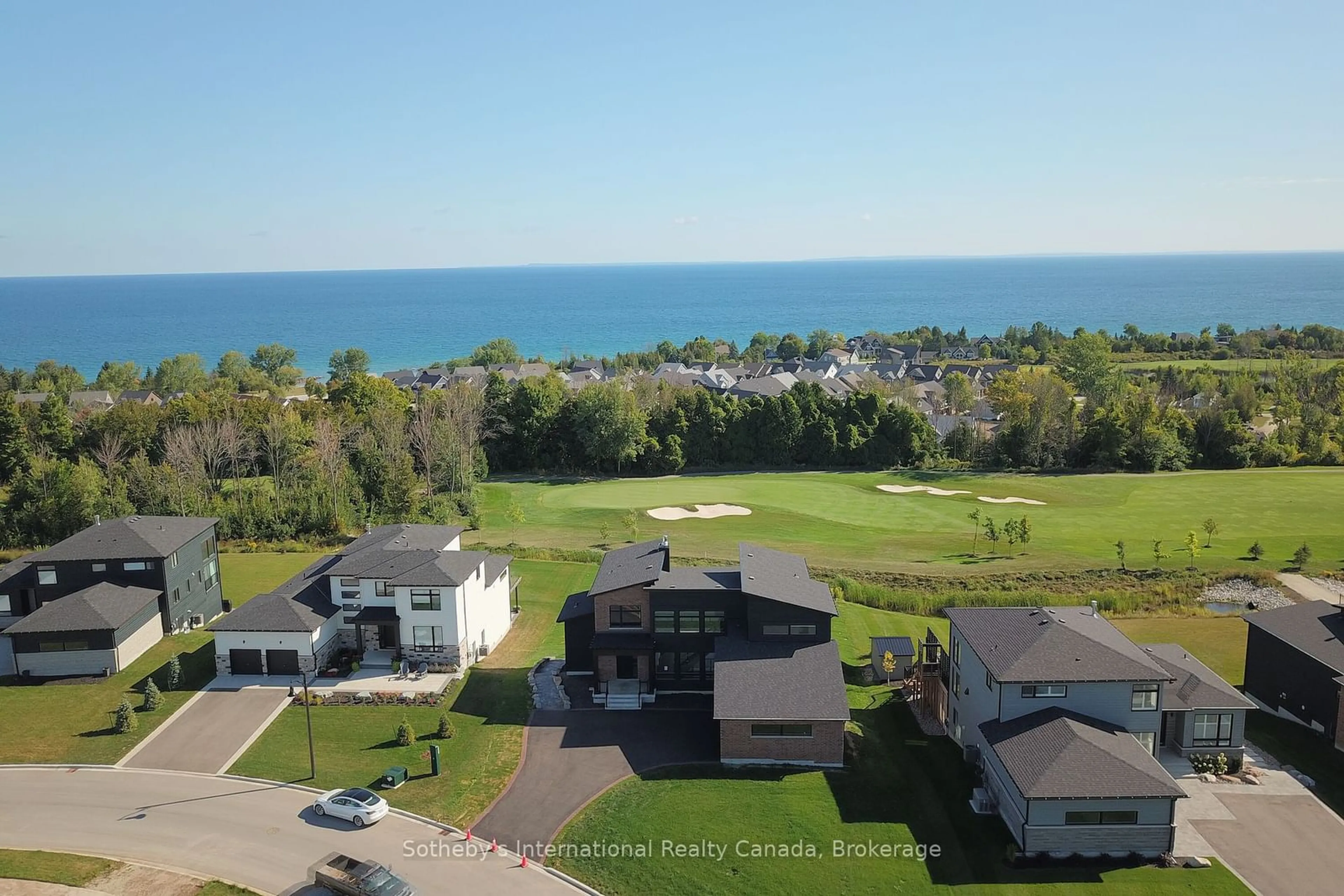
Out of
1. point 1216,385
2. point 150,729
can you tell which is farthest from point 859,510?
point 1216,385

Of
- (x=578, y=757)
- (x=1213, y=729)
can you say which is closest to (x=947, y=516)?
(x=1213, y=729)

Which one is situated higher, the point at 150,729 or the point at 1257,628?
the point at 1257,628

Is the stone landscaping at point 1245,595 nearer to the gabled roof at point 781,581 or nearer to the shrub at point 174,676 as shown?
the gabled roof at point 781,581

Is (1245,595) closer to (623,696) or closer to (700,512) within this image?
(700,512)

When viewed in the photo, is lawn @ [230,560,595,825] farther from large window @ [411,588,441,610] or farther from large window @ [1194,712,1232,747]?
large window @ [1194,712,1232,747]

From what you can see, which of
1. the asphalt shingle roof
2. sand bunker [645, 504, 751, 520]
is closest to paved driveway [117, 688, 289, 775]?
the asphalt shingle roof

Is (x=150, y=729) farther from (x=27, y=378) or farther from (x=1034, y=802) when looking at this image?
(x=27, y=378)
